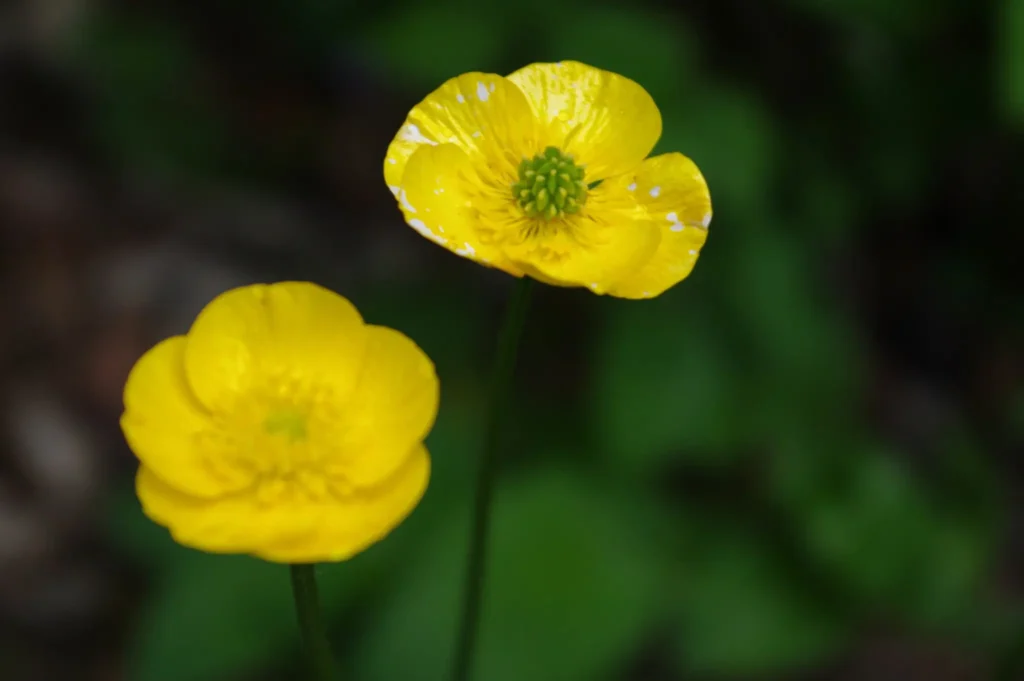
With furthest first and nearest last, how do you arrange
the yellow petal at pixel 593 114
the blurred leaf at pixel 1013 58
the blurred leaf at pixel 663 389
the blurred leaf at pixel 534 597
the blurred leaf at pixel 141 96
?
the blurred leaf at pixel 141 96 < the blurred leaf at pixel 663 389 < the blurred leaf at pixel 534 597 < the blurred leaf at pixel 1013 58 < the yellow petal at pixel 593 114

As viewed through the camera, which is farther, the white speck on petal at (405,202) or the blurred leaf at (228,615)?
the blurred leaf at (228,615)

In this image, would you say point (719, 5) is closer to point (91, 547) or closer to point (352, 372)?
point (352, 372)

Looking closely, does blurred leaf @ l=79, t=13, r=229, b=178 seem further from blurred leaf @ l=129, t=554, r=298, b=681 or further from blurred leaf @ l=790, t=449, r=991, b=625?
blurred leaf @ l=790, t=449, r=991, b=625

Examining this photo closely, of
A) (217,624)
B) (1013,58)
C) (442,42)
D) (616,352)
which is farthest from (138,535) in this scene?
(1013,58)

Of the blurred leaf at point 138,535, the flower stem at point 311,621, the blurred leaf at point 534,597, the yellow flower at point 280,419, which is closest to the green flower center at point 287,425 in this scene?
the yellow flower at point 280,419

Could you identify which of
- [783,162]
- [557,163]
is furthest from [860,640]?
[557,163]

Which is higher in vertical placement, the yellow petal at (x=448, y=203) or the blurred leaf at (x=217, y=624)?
the yellow petal at (x=448, y=203)

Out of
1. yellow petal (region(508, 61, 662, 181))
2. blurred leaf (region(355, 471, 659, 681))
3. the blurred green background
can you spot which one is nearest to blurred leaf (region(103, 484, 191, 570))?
Answer: the blurred green background

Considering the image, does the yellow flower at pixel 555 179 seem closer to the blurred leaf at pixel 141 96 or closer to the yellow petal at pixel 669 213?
the yellow petal at pixel 669 213
